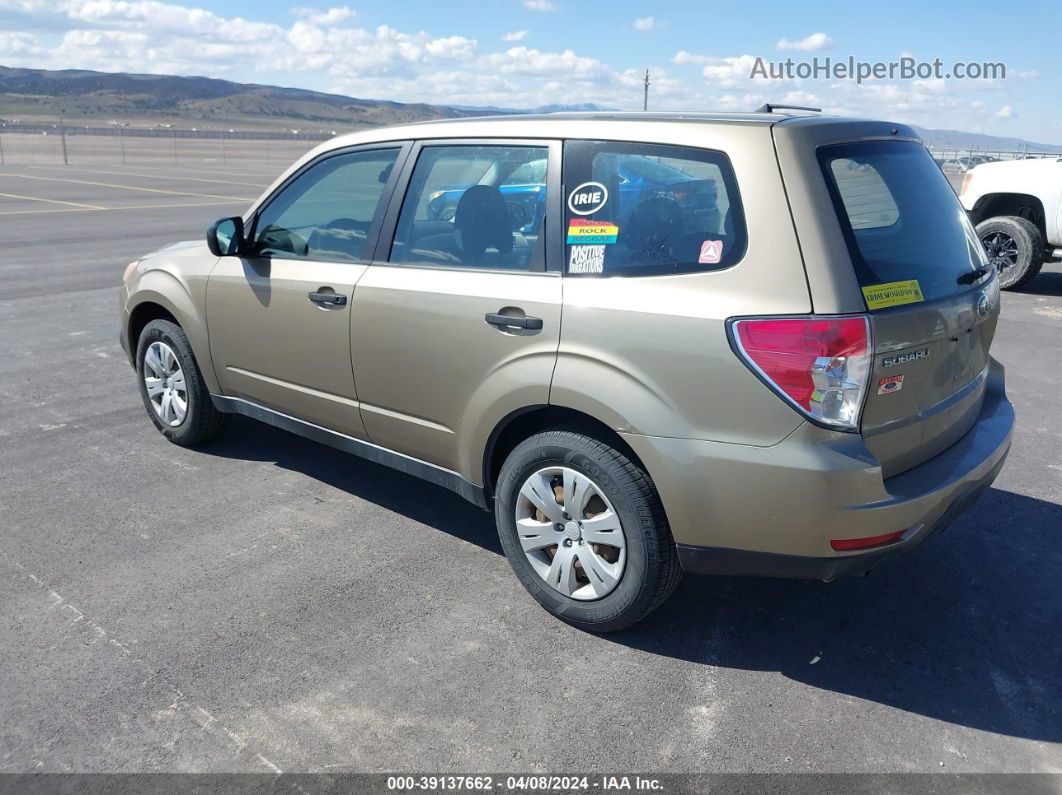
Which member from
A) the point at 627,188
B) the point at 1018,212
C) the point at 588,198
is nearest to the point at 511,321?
the point at 588,198

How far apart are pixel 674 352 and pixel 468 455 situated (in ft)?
3.57

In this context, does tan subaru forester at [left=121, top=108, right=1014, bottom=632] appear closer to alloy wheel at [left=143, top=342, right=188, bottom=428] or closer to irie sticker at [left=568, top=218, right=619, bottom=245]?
irie sticker at [left=568, top=218, right=619, bottom=245]

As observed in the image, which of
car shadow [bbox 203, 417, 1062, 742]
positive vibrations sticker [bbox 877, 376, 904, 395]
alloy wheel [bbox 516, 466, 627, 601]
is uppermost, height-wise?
positive vibrations sticker [bbox 877, 376, 904, 395]

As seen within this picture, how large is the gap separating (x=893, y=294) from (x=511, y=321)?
1.32 metres

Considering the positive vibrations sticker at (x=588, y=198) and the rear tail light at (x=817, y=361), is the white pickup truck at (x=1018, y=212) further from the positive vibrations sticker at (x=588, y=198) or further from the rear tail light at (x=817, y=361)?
the rear tail light at (x=817, y=361)

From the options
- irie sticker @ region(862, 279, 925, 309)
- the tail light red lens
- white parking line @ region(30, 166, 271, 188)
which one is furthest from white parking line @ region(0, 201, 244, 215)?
the tail light red lens

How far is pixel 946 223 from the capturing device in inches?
141

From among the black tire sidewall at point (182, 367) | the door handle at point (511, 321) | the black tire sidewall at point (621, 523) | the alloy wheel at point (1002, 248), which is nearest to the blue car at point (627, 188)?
the door handle at point (511, 321)

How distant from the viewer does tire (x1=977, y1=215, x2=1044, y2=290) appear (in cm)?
1070

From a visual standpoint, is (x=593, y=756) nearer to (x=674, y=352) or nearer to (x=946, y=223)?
(x=674, y=352)

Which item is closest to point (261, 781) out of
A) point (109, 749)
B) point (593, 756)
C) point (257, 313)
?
point (109, 749)

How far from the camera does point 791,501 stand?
2938 mm

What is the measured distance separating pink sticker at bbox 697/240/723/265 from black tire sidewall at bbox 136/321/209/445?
3121 millimetres

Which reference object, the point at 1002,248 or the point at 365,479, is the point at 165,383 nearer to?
the point at 365,479
